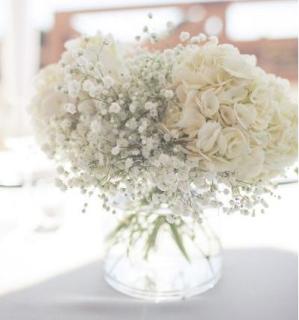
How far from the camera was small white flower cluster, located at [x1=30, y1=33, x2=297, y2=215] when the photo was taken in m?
0.62

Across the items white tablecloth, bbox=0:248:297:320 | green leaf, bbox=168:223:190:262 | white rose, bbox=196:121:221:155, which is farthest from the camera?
green leaf, bbox=168:223:190:262

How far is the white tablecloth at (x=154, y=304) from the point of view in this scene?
72 centimetres

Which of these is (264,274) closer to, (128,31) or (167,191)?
(167,191)

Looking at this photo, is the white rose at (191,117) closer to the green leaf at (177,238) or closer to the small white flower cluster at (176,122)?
the small white flower cluster at (176,122)

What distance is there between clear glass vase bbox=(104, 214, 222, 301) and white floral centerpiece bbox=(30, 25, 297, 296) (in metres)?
0.16

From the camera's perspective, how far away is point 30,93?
88 centimetres

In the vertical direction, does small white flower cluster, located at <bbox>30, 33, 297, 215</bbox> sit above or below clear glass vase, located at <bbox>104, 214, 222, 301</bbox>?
above

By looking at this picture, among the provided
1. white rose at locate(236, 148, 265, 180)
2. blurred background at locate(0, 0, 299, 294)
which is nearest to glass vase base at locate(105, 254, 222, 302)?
blurred background at locate(0, 0, 299, 294)

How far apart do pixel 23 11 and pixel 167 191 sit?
5.96 feet

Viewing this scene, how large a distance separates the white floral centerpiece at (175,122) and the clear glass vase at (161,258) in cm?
16

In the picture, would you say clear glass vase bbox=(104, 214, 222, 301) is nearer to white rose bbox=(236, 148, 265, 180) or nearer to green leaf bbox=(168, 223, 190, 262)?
green leaf bbox=(168, 223, 190, 262)

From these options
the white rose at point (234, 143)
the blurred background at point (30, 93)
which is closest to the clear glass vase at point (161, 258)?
the blurred background at point (30, 93)

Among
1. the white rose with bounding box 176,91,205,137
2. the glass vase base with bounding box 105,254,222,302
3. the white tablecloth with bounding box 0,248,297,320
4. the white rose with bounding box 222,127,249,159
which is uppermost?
the white rose with bounding box 176,91,205,137

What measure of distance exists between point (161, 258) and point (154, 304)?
0.36 feet
